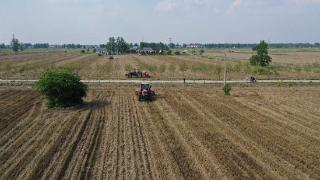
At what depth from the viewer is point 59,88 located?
3369 centimetres

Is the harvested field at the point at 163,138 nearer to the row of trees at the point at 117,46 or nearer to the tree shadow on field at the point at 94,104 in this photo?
the tree shadow on field at the point at 94,104

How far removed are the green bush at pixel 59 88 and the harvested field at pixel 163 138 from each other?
1.30 meters

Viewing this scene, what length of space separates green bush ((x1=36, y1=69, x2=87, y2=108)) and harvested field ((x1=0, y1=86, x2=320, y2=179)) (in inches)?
51.2

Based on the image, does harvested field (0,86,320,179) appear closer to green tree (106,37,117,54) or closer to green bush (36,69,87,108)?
green bush (36,69,87,108)

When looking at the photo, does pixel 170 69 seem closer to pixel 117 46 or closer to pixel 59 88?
pixel 59 88

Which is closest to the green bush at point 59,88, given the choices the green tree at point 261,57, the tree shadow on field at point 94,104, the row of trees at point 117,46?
the tree shadow on field at point 94,104

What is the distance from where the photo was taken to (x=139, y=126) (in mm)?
27312

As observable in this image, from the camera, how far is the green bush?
33750mm

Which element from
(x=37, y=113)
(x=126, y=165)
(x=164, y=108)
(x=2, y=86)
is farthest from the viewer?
(x=2, y=86)

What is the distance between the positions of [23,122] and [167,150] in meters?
12.0

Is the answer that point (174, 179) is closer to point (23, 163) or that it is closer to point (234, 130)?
point (23, 163)

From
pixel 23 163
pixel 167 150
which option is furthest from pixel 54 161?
pixel 167 150

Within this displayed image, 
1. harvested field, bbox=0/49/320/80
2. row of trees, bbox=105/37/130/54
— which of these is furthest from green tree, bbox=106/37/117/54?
harvested field, bbox=0/49/320/80

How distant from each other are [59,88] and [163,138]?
13041 millimetres
